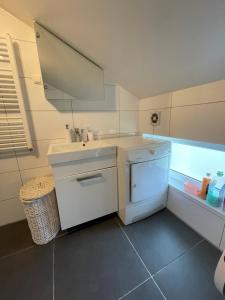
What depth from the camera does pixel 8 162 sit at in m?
1.42

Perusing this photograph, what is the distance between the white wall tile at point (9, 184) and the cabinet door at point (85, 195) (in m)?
0.61

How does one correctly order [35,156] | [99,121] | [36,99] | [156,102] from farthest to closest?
[99,121], [156,102], [35,156], [36,99]

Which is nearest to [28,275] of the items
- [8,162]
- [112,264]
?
[112,264]

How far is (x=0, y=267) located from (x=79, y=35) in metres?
2.00

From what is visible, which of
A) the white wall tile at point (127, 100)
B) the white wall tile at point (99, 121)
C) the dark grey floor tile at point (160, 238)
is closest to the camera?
the dark grey floor tile at point (160, 238)

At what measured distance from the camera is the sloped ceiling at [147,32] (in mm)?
773

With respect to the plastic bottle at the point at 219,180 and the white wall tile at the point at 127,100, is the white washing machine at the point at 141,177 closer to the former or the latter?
the plastic bottle at the point at 219,180

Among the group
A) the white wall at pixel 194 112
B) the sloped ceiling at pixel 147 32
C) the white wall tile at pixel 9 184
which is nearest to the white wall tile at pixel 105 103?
the sloped ceiling at pixel 147 32

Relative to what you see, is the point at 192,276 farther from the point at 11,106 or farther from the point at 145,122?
the point at 11,106

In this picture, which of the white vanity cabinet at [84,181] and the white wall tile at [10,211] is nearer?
the white vanity cabinet at [84,181]

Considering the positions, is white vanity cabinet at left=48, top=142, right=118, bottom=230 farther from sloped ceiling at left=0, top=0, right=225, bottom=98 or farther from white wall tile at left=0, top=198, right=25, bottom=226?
sloped ceiling at left=0, top=0, right=225, bottom=98

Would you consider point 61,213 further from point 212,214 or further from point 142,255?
point 212,214

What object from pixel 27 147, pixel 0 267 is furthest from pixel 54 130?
pixel 0 267

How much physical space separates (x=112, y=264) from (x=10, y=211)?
1.22 metres
